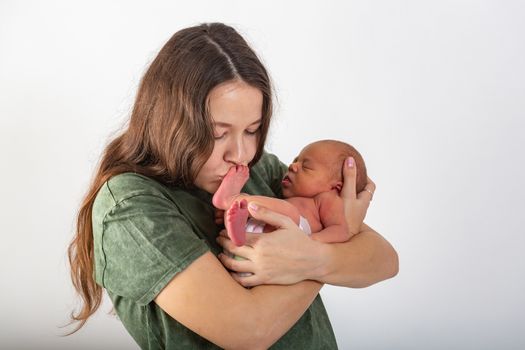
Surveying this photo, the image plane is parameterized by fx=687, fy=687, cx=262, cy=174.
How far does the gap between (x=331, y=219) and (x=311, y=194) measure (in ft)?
0.40

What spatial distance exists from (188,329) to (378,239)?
0.53 metres

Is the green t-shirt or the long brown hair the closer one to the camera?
the green t-shirt

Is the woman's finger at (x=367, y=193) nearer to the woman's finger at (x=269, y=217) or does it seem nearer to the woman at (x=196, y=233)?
the woman at (x=196, y=233)

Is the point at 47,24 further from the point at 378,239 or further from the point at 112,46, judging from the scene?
the point at 378,239

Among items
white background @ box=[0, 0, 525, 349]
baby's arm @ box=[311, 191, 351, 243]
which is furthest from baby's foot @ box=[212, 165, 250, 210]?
white background @ box=[0, 0, 525, 349]

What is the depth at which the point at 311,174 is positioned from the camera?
1.73m

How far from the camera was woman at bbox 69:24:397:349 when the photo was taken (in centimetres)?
130

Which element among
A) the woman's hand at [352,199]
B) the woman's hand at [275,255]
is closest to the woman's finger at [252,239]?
the woman's hand at [275,255]

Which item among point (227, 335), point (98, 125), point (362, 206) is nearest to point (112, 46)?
point (98, 125)

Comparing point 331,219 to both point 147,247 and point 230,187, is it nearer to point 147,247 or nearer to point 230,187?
point 230,187

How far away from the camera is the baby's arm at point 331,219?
157 cm

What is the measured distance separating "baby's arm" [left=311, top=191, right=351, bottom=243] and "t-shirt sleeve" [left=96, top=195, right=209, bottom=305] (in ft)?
1.15

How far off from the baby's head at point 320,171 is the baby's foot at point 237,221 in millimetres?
405

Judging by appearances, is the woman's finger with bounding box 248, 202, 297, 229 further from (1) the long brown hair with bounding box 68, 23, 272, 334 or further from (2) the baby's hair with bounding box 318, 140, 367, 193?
(2) the baby's hair with bounding box 318, 140, 367, 193
